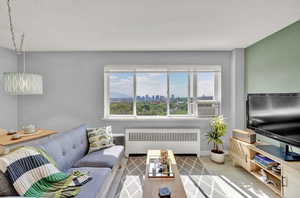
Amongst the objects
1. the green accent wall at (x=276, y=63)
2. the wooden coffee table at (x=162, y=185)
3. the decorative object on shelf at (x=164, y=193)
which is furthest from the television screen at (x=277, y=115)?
the decorative object on shelf at (x=164, y=193)

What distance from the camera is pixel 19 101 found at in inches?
149

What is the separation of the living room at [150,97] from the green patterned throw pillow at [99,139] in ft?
0.05

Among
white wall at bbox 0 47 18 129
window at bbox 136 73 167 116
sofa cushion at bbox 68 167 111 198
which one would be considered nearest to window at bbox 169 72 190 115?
window at bbox 136 73 167 116

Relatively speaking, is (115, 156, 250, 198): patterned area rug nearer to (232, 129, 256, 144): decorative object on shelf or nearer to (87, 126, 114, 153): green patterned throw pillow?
(87, 126, 114, 153): green patterned throw pillow

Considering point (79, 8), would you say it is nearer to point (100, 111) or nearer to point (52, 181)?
point (52, 181)

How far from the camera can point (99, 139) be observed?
2641mm

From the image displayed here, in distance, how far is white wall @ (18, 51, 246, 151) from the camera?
3.68 meters

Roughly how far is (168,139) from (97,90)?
6.52 feet

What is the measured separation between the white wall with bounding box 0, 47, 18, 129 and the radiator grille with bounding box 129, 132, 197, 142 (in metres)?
2.75

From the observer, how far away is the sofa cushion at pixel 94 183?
145 cm

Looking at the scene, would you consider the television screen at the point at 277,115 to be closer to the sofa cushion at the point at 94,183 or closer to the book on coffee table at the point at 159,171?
the book on coffee table at the point at 159,171

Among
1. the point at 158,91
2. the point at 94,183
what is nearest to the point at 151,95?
the point at 158,91

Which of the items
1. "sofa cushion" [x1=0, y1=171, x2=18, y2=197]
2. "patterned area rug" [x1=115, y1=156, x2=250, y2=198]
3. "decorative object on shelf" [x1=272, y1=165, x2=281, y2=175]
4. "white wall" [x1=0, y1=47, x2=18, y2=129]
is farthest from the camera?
"white wall" [x1=0, y1=47, x2=18, y2=129]

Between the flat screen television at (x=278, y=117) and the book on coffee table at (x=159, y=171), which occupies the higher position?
the flat screen television at (x=278, y=117)
